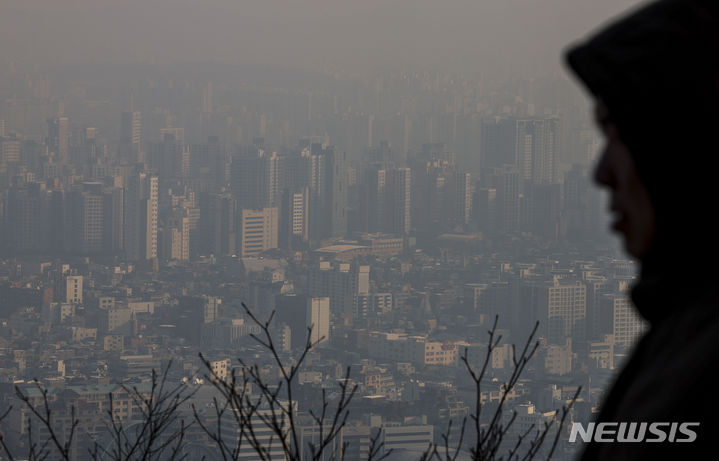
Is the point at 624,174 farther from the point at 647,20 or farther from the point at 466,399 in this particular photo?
the point at 466,399

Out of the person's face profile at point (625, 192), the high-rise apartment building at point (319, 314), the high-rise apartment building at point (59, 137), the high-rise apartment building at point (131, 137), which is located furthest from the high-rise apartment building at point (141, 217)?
the person's face profile at point (625, 192)

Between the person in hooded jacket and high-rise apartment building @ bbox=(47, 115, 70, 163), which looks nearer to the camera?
the person in hooded jacket

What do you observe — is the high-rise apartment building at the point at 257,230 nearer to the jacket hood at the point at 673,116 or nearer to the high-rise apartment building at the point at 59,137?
the high-rise apartment building at the point at 59,137

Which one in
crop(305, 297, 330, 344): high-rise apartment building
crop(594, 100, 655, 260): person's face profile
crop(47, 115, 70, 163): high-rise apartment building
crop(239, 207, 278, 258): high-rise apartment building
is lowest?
crop(305, 297, 330, 344): high-rise apartment building

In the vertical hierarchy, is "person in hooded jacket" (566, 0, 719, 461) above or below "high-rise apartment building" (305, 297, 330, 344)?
above

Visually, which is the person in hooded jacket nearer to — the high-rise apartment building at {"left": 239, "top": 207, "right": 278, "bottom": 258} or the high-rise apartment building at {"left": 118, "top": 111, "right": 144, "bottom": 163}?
the high-rise apartment building at {"left": 239, "top": 207, "right": 278, "bottom": 258}

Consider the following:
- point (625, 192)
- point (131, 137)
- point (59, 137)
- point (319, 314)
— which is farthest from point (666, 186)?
point (131, 137)

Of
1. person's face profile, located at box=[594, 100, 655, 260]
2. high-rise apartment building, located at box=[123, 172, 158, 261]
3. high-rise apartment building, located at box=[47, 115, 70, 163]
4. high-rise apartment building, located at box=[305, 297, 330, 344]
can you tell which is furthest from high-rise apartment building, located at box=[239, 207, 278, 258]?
person's face profile, located at box=[594, 100, 655, 260]

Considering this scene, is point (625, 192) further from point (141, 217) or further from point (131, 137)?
point (131, 137)

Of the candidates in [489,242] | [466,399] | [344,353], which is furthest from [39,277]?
[466,399]
